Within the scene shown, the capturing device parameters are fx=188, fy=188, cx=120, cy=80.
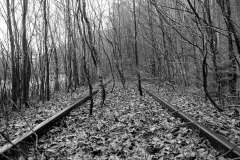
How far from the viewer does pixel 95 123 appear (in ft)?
15.3

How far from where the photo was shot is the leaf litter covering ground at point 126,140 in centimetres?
286

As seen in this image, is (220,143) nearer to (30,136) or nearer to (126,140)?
(126,140)

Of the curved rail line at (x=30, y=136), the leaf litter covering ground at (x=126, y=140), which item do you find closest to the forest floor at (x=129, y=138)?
the leaf litter covering ground at (x=126, y=140)

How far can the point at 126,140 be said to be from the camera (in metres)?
3.45

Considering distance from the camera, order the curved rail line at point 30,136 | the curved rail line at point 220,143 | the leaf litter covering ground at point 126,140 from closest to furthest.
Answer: the curved rail line at point 220,143 < the curved rail line at point 30,136 < the leaf litter covering ground at point 126,140

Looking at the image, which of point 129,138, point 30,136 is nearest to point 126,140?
point 129,138

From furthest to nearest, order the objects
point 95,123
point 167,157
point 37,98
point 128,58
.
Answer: point 128,58, point 37,98, point 95,123, point 167,157

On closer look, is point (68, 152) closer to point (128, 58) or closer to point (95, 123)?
point (95, 123)

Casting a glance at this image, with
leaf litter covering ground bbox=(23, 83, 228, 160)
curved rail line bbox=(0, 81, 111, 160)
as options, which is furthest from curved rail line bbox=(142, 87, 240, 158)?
curved rail line bbox=(0, 81, 111, 160)

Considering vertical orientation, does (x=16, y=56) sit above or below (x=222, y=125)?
above

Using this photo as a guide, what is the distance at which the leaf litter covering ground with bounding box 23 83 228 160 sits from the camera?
9.37ft

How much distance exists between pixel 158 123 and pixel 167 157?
5.38ft

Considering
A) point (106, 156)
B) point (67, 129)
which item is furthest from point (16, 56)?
point (106, 156)

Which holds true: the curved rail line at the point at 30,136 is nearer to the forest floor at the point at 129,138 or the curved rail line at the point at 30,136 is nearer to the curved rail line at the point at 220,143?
the forest floor at the point at 129,138
